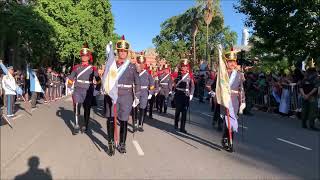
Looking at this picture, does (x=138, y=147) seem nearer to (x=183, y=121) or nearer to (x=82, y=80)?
(x=82, y=80)

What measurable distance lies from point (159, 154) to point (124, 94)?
1338 mm

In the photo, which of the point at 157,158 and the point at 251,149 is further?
the point at 251,149

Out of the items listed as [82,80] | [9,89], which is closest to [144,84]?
[82,80]

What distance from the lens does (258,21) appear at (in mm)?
26250

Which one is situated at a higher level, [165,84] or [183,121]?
[165,84]

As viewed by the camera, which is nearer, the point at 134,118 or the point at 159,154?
the point at 159,154

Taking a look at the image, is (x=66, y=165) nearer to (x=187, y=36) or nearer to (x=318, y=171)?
(x=318, y=171)

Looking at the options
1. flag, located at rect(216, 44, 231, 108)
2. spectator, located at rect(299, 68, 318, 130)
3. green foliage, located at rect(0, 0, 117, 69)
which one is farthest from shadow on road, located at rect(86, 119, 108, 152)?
green foliage, located at rect(0, 0, 117, 69)

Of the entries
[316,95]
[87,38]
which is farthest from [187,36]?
[316,95]

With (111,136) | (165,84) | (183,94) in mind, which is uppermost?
(165,84)

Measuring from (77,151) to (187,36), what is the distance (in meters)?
81.8

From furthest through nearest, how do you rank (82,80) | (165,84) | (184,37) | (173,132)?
(184,37) < (165,84) < (173,132) < (82,80)

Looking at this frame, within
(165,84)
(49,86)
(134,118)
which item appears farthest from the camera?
(49,86)

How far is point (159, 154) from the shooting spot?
10.6 m
